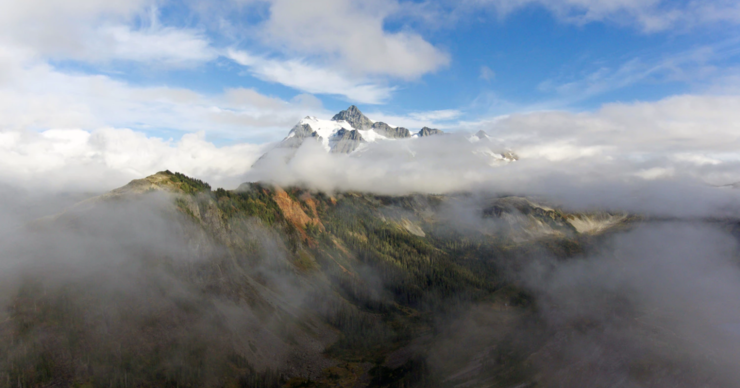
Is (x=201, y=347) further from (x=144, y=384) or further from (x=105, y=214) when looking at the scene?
(x=105, y=214)

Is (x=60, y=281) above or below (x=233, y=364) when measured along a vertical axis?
above

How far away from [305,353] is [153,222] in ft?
347

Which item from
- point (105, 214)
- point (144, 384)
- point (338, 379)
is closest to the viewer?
point (144, 384)

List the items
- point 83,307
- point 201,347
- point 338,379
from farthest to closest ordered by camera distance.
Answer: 1. point 338,379
2. point 201,347
3. point 83,307

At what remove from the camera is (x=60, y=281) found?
5689 inches

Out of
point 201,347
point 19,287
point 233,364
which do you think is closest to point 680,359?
point 233,364

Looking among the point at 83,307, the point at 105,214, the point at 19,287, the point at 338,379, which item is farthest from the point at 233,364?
the point at 105,214

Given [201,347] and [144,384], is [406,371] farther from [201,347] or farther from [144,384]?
[144,384]

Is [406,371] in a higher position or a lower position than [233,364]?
lower

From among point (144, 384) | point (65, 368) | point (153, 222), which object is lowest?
point (144, 384)

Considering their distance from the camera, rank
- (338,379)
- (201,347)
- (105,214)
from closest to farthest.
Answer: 1. (201,347)
2. (338,379)
3. (105,214)

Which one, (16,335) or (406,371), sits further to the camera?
(406,371)

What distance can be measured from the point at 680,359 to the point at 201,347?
234908 millimetres

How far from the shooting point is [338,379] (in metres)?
175
